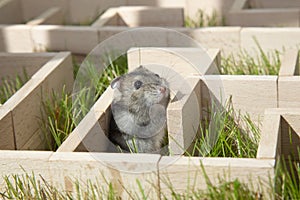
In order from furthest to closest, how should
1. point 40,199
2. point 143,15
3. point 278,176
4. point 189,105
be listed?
1. point 143,15
2. point 189,105
3. point 40,199
4. point 278,176

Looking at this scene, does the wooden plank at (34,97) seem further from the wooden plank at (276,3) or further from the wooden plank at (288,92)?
the wooden plank at (276,3)

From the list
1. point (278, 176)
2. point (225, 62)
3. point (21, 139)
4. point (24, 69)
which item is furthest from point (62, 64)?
point (278, 176)

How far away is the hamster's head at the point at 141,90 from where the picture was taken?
2598mm

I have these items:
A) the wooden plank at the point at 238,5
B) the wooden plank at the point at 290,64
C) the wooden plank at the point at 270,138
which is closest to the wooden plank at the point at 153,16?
the wooden plank at the point at 238,5

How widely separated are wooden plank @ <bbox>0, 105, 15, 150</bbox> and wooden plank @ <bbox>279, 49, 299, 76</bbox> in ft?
3.41

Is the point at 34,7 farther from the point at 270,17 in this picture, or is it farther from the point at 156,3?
the point at 270,17

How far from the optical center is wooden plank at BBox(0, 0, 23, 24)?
450 cm

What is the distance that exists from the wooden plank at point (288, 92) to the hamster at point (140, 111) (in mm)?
445

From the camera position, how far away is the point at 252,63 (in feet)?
11.5

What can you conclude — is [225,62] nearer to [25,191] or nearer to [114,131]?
[114,131]

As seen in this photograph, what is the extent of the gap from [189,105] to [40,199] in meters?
0.64

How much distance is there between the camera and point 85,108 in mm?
3070

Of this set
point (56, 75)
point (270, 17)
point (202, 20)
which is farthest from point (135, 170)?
point (202, 20)

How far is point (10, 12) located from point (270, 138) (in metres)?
2.64
